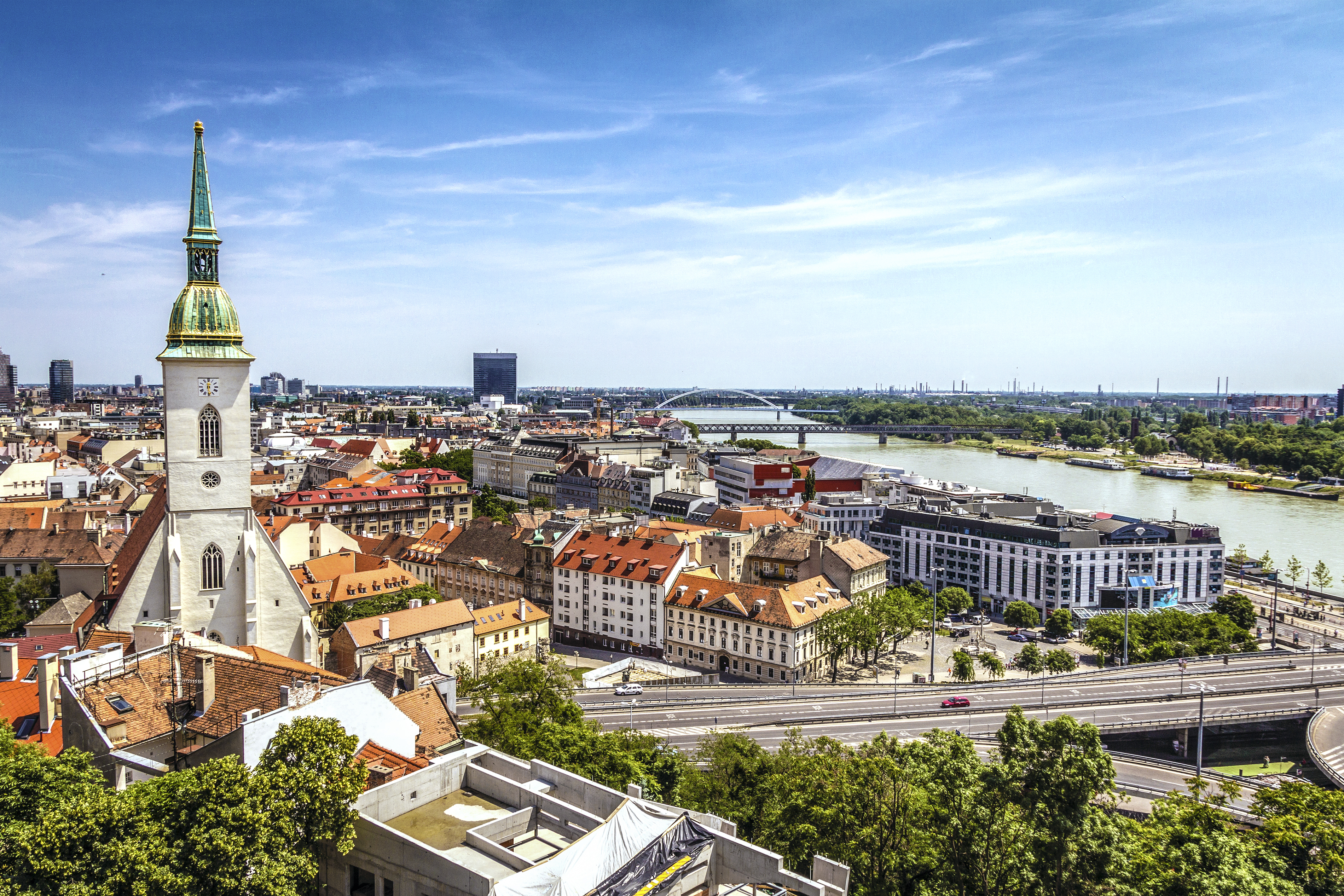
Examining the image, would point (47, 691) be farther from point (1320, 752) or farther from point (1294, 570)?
point (1294, 570)

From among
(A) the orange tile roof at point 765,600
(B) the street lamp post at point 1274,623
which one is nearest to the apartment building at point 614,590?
(A) the orange tile roof at point 765,600

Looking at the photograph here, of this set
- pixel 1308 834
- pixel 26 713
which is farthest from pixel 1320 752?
pixel 26 713

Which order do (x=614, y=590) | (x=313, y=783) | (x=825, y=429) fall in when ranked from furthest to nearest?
(x=825, y=429)
(x=614, y=590)
(x=313, y=783)

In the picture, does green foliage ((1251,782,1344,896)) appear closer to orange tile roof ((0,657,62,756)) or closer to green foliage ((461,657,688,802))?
green foliage ((461,657,688,802))

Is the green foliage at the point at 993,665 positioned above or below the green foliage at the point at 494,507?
below

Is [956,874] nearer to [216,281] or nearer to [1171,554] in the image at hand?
[216,281]

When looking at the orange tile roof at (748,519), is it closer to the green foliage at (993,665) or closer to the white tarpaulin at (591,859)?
the green foliage at (993,665)

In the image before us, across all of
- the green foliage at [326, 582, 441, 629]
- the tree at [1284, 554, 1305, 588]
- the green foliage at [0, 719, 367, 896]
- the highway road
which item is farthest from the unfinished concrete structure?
the tree at [1284, 554, 1305, 588]
